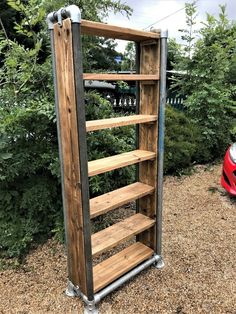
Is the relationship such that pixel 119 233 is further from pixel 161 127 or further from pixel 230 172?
pixel 230 172

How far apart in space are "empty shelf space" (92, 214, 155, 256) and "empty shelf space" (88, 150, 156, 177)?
497 millimetres

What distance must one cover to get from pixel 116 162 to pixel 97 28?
2.46ft

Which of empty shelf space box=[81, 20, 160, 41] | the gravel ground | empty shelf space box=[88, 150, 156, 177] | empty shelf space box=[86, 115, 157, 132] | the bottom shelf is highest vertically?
empty shelf space box=[81, 20, 160, 41]

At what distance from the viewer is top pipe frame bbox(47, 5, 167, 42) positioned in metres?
1.20

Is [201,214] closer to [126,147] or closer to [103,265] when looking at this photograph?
[126,147]

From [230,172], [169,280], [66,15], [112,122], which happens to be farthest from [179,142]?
[66,15]

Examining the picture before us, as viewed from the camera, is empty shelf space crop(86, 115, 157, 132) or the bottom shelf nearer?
empty shelf space crop(86, 115, 157, 132)

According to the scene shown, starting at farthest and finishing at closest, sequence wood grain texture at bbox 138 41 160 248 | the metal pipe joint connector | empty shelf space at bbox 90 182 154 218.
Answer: wood grain texture at bbox 138 41 160 248 < empty shelf space at bbox 90 182 154 218 < the metal pipe joint connector

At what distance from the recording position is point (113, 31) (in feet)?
4.58

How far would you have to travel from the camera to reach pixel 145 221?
6.39 feet

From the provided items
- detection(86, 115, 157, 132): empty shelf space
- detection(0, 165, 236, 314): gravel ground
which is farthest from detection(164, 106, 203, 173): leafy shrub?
detection(86, 115, 157, 132): empty shelf space

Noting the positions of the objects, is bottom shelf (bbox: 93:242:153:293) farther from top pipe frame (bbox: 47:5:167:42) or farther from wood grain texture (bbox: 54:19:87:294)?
top pipe frame (bbox: 47:5:167:42)

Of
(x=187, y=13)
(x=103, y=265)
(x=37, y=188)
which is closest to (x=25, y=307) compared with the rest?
(x=103, y=265)

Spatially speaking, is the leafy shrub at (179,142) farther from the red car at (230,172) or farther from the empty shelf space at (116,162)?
the empty shelf space at (116,162)
